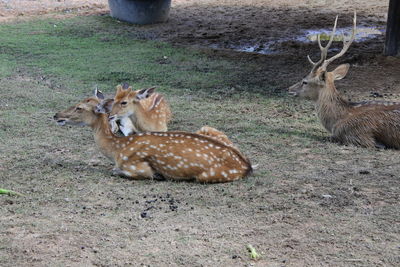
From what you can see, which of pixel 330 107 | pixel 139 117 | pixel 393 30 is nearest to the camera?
pixel 139 117

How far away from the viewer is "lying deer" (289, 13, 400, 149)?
714cm

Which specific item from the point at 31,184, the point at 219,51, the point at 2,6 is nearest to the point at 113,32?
the point at 219,51

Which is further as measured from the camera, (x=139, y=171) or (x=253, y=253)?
(x=139, y=171)

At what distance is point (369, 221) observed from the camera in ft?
16.1

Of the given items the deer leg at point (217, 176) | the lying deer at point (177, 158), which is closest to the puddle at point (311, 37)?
the lying deer at point (177, 158)

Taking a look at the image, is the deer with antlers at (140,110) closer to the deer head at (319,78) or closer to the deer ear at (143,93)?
the deer ear at (143,93)

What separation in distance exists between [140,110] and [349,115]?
2311 millimetres

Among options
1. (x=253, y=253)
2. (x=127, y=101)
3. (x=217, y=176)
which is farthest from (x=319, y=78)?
(x=253, y=253)

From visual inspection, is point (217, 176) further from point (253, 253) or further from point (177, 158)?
point (253, 253)

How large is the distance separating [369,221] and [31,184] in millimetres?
2734

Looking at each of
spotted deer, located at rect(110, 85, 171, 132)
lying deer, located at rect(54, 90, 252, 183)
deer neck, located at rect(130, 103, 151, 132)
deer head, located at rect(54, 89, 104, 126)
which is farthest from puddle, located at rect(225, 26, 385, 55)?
lying deer, located at rect(54, 90, 252, 183)

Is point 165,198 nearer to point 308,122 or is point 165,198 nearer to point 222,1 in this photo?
point 308,122

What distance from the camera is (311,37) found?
43.7ft

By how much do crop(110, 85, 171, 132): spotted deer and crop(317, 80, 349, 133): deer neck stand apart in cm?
180
